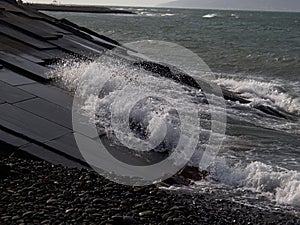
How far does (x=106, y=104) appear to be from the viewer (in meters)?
7.55

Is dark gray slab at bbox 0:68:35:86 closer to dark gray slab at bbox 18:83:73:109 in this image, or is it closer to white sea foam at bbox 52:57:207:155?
dark gray slab at bbox 18:83:73:109

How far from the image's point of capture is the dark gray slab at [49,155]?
16.8 ft

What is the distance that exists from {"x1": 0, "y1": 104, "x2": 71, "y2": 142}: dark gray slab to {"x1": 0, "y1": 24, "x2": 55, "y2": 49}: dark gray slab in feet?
18.8

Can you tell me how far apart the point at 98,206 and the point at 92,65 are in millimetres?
6165

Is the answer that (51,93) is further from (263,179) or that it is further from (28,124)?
(263,179)

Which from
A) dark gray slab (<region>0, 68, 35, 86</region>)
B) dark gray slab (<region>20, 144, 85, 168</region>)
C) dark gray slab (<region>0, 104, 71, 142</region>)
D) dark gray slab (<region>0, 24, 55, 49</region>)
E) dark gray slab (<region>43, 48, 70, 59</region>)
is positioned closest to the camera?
dark gray slab (<region>20, 144, 85, 168</region>)

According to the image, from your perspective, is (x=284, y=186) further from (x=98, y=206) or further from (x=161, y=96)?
(x=161, y=96)

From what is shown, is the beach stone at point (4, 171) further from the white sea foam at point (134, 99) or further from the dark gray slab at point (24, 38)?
the dark gray slab at point (24, 38)

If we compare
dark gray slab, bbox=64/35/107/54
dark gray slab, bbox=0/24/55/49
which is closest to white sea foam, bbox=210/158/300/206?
dark gray slab, bbox=0/24/55/49

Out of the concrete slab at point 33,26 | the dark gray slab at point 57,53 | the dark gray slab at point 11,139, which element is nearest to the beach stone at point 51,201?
the dark gray slab at point 11,139

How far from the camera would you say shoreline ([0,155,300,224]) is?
3594 millimetres

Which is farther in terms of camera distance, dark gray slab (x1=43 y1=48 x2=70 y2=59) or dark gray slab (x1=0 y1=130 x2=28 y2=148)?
dark gray slab (x1=43 y1=48 x2=70 y2=59)

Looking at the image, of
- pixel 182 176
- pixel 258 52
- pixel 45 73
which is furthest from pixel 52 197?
pixel 258 52

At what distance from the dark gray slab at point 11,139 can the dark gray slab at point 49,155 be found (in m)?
0.09
